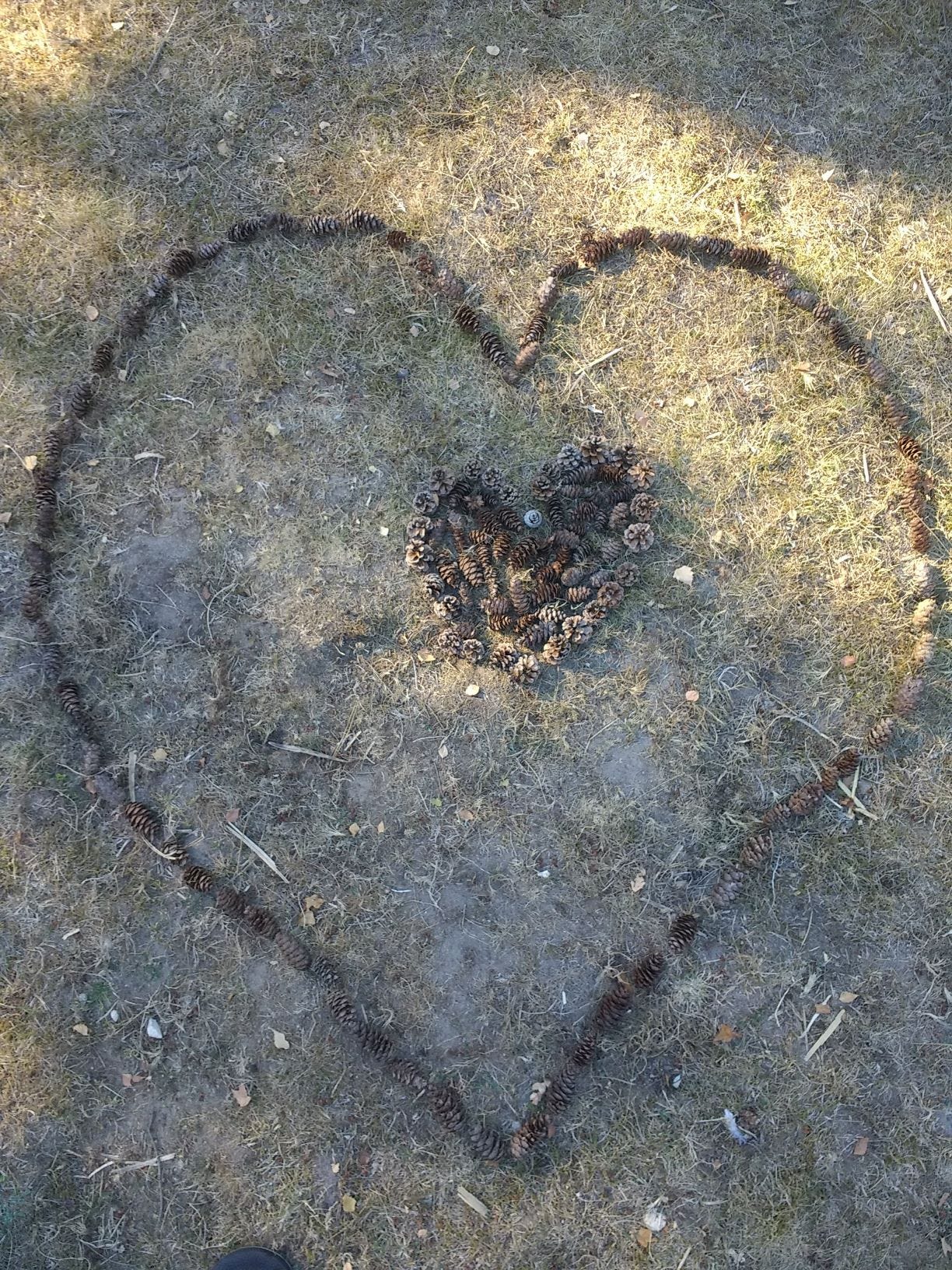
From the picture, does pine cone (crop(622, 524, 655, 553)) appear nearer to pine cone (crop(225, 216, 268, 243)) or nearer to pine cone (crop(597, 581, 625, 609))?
pine cone (crop(597, 581, 625, 609))

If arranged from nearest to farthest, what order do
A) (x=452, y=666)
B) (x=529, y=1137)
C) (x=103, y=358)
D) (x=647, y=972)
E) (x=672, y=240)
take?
1. (x=529, y=1137)
2. (x=647, y=972)
3. (x=452, y=666)
4. (x=103, y=358)
5. (x=672, y=240)

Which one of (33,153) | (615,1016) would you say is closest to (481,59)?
(33,153)

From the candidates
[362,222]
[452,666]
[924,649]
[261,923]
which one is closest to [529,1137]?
[261,923]

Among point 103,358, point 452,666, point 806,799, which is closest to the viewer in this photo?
point 806,799

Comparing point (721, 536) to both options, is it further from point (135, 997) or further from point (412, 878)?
point (135, 997)

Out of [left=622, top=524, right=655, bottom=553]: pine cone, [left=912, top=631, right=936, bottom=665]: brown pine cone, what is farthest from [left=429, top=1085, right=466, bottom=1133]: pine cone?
[left=912, top=631, right=936, bottom=665]: brown pine cone

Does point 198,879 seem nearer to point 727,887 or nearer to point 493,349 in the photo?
point 727,887
